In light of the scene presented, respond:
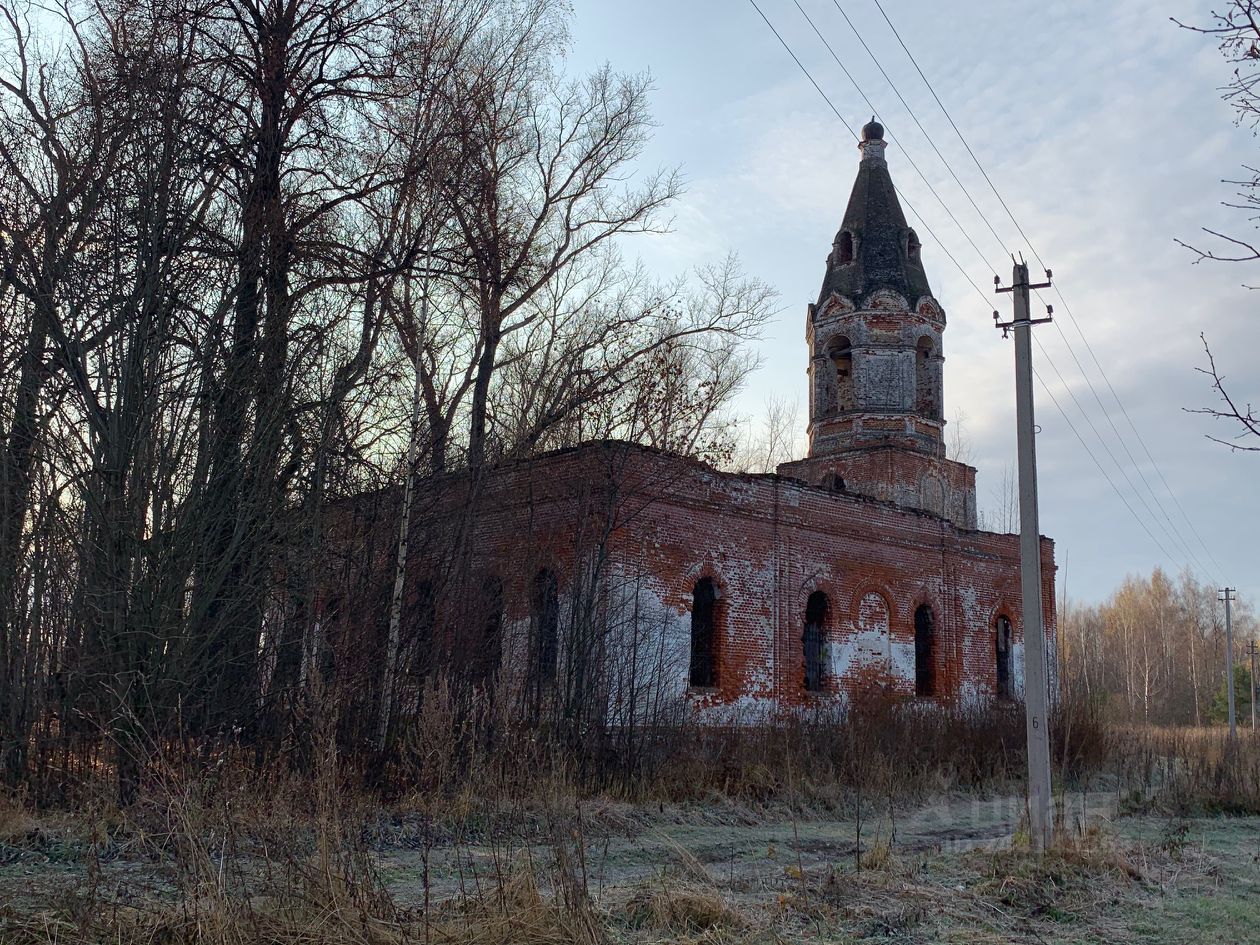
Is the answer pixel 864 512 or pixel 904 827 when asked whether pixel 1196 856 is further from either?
pixel 864 512

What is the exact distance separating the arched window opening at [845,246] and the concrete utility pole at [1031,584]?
55.3ft

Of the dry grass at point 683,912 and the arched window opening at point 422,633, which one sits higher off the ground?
the arched window opening at point 422,633

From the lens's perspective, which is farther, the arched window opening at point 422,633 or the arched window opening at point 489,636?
the arched window opening at point 489,636

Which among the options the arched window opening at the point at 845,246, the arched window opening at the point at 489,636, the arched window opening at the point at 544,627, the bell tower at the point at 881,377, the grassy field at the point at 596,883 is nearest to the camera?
the grassy field at the point at 596,883

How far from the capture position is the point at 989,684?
2352 cm

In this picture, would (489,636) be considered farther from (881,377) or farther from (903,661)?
(881,377)

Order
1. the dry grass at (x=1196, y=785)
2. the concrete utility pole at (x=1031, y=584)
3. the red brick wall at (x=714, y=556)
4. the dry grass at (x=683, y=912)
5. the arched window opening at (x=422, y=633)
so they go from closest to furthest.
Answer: the dry grass at (x=683, y=912) → the concrete utility pole at (x=1031, y=584) → the arched window opening at (x=422, y=633) → the dry grass at (x=1196, y=785) → the red brick wall at (x=714, y=556)

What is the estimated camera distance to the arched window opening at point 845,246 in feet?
89.7

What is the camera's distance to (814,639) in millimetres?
19969

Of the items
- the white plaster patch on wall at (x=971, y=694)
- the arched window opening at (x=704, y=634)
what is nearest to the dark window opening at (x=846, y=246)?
the white plaster patch on wall at (x=971, y=694)

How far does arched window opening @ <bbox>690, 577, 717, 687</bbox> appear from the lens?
17.9m

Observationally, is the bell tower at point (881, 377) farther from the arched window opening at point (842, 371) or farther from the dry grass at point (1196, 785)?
the dry grass at point (1196, 785)

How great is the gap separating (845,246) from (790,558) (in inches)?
447

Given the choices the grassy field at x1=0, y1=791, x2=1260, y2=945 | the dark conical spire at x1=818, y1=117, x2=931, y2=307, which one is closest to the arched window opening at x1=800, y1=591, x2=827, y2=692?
the grassy field at x1=0, y1=791, x2=1260, y2=945
